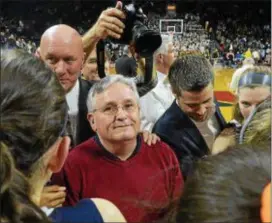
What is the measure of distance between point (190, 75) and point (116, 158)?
0.29 m

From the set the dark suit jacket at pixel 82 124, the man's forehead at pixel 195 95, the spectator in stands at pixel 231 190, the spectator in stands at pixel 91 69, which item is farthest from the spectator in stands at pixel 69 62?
the spectator in stands at pixel 231 190

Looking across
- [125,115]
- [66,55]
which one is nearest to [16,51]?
[125,115]

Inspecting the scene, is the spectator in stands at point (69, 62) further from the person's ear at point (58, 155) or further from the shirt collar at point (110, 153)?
the person's ear at point (58, 155)

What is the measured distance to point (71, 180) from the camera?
0.88 metres

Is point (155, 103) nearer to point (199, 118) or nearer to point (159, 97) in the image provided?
point (159, 97)

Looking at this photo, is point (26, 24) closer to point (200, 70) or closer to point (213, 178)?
point (200, 70)

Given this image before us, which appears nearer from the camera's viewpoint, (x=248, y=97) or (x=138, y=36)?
(x=138, y=36)

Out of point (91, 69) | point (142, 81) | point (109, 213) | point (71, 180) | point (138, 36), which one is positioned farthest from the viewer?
point (91, 69)

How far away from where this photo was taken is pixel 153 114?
1488mm

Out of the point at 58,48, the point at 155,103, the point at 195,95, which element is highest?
the point at 58,48

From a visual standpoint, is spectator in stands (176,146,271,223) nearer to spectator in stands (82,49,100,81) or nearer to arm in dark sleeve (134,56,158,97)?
arm in dark sleeve (134,56,158,97)

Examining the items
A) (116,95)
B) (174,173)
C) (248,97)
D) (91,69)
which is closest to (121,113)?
(116,95)

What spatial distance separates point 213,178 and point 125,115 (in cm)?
53

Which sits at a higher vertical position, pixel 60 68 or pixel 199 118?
pixel 60 68
